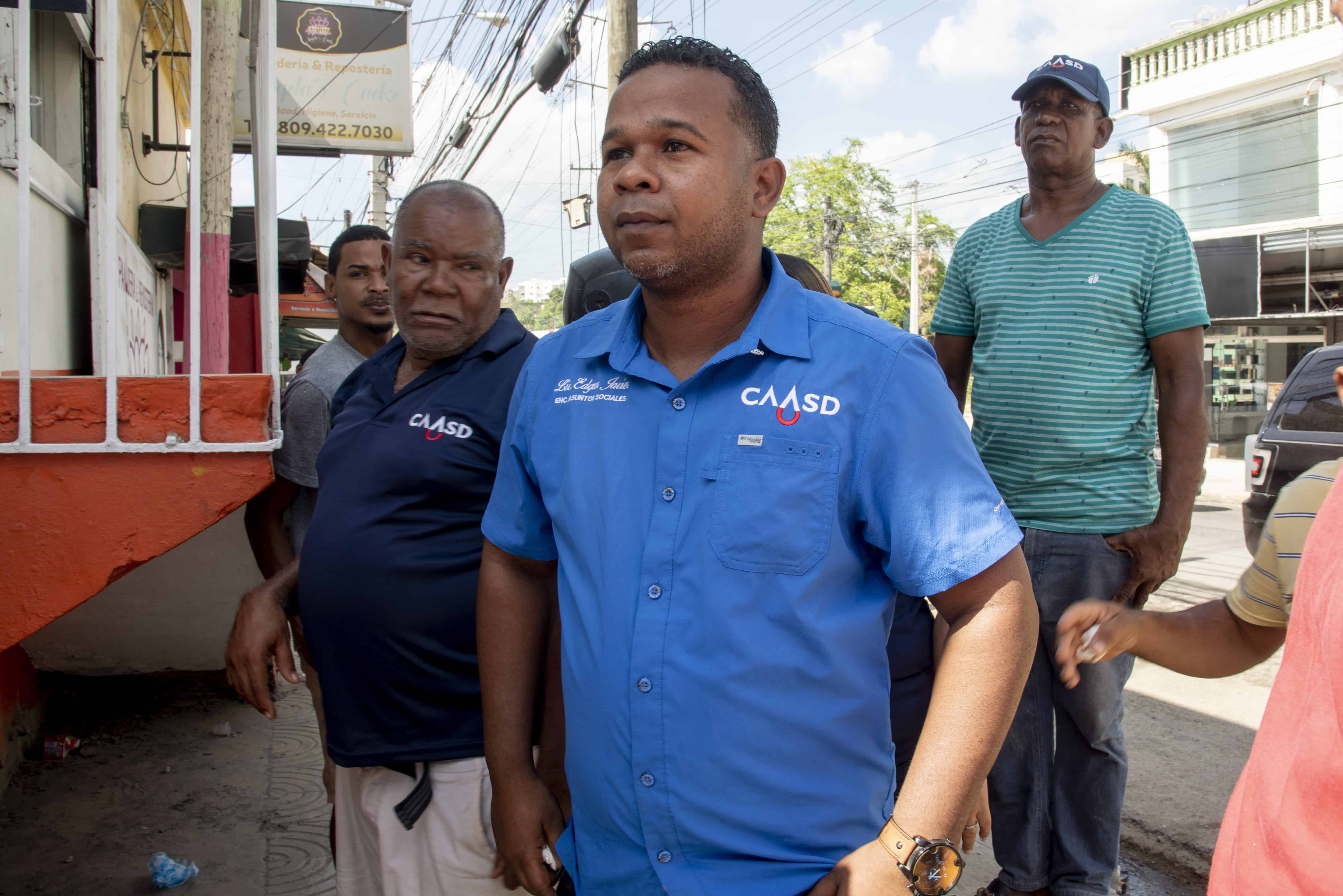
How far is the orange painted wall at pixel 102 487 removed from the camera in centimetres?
224

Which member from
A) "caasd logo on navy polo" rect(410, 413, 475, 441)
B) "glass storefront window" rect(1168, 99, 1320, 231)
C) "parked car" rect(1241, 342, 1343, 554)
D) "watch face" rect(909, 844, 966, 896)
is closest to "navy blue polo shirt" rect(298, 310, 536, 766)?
"caasd logo on navy polo" rect(410, 413, 475, 441)

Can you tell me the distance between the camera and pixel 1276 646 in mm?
1560

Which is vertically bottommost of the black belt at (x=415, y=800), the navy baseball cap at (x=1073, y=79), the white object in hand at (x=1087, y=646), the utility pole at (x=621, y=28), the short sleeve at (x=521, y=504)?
the black belt at (x=415, y=800)

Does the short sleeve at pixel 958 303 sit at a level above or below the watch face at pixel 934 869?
above

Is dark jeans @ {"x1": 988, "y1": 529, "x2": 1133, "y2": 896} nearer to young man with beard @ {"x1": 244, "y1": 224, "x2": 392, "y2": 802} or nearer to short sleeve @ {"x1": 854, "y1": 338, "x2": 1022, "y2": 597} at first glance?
short sleeve @ {"x1": 854, "y1": 338, "x2": 1022, "y2": 597}

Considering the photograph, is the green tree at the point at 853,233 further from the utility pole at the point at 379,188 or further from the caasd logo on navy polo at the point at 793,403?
the caasd logo on navy polo at the point at 793,403

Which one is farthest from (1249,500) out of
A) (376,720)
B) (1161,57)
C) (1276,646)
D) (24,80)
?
(1161,57)

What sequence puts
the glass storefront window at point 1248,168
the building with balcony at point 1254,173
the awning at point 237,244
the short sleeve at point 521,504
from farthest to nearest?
the glass storefront window at point 1248,168 < the building with balcony at point 1254,173 < the awning at point 237,244 < the short sleeve at point 521,504

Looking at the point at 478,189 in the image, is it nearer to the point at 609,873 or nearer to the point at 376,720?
the point at 376,720

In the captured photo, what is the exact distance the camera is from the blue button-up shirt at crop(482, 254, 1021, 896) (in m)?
1.42

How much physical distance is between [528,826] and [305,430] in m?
1.62

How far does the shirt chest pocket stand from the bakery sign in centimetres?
962

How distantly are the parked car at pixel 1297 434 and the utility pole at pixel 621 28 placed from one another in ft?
19.5

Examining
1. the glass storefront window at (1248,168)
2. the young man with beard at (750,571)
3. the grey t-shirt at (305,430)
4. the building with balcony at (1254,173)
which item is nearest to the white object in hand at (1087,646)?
the young man with beard at (750,571)
